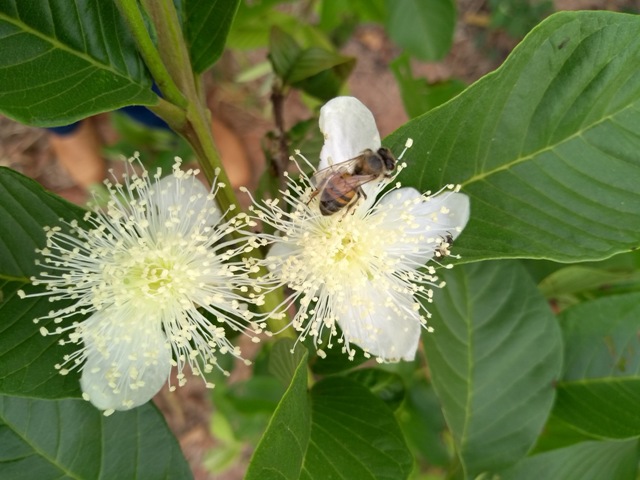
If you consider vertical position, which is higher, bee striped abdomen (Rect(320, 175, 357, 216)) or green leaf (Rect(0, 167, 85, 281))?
green leaf (Rect(0, 167, 85, 281))

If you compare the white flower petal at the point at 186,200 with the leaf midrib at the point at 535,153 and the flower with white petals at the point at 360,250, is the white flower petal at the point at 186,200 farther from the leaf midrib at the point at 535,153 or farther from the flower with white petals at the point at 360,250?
the leaf midrib at the point at 535,153

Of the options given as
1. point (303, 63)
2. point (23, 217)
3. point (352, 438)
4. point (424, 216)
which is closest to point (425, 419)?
point (352, 438)

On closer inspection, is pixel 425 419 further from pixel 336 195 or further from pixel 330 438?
pixel 336 195

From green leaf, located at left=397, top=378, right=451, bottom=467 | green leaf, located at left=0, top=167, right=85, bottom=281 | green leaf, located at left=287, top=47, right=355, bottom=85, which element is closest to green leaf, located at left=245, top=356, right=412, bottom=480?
green leaf, located at left=0, top=167, right=85, bottom=281

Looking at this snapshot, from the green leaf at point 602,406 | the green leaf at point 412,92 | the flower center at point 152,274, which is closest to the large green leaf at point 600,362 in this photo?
the green leaf at point 602,406

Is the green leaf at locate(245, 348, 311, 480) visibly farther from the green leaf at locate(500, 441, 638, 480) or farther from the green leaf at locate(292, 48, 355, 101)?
the green leaf at locate(292, 48, 355, 101)

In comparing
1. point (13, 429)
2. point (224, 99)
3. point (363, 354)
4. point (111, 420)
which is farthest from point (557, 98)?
point (224, 99)

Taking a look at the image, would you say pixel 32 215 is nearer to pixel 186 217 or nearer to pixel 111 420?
pixel 186 217
